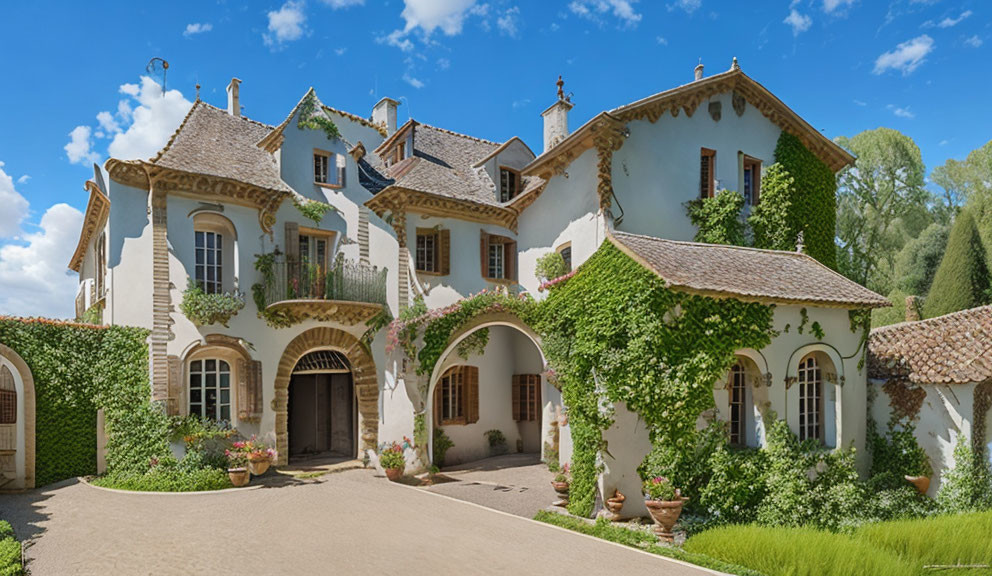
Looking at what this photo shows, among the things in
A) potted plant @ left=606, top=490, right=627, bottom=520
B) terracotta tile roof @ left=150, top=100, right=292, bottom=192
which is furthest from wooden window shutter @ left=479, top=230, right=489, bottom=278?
potted plant @ left=606, top=490, right=627, bottom=520

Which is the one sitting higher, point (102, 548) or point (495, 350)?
point (495, 350)

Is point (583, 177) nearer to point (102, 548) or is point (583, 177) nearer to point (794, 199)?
point (794, 199)

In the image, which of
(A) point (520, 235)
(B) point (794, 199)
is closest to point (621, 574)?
(A) point (520, 235)

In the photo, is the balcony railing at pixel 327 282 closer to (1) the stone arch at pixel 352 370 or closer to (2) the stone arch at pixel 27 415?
(1) the stone arch at pixel 352 370

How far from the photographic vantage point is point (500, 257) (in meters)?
20.2

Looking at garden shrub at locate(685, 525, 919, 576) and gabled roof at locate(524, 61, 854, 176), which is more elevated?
gabled roof at locate(524, 61, 854, 176)

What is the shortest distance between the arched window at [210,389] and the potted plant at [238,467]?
152 cm

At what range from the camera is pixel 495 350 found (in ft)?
65.5

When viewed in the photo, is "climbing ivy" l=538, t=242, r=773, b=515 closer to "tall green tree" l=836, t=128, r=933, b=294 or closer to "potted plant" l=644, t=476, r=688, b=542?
"potted plant" l=644, t=476, r=688, b=542

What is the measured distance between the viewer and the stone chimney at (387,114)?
75.9 ft

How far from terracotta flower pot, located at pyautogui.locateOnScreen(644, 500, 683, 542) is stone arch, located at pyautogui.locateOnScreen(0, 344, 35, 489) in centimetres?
1388

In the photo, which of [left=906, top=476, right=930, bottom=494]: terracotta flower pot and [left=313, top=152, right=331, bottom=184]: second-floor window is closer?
[left=906, top=476, right=930, bottom=494]: terracotta flower pot

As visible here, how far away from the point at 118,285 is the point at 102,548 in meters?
7.61

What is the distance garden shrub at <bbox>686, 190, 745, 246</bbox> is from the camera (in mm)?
15531
